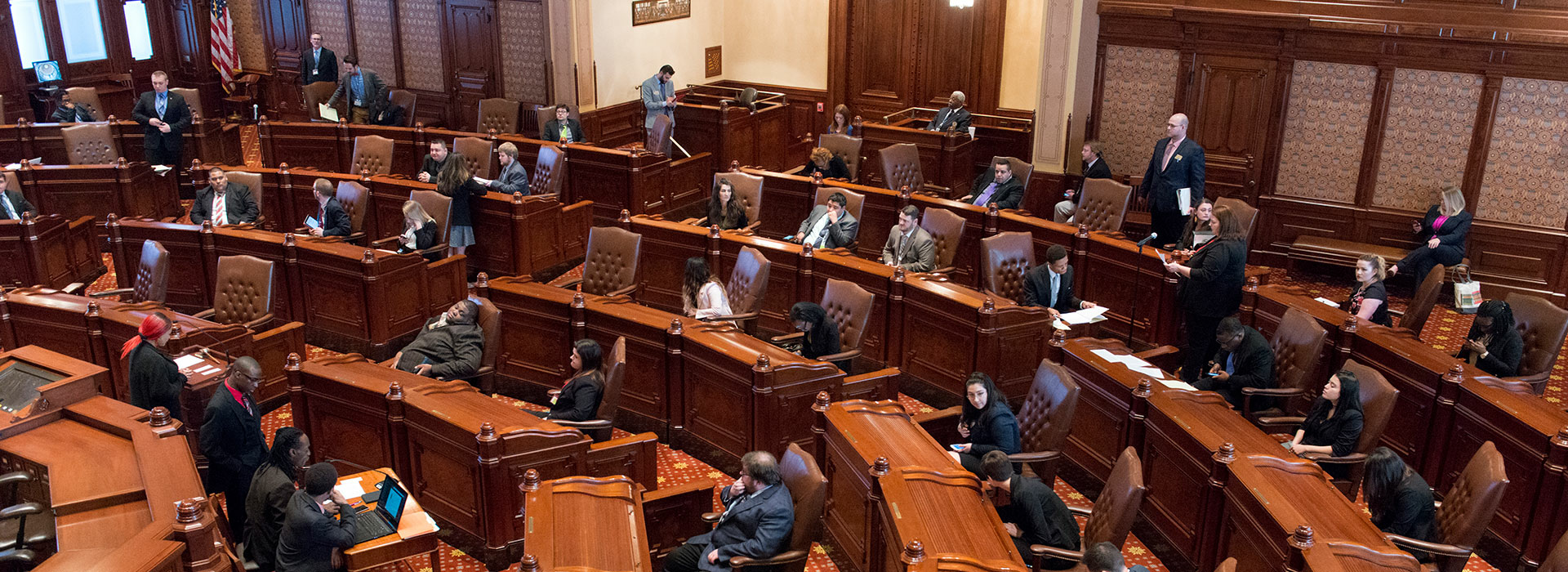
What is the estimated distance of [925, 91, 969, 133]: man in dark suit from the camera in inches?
457

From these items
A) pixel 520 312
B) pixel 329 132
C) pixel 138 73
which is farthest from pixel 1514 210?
pixel 138 73

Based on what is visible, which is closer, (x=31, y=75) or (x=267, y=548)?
(x=267, y=548)

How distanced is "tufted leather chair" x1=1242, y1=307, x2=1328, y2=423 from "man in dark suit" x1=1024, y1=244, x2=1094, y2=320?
4.44 feet

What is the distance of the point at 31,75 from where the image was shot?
551 inches

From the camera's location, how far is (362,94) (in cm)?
1292

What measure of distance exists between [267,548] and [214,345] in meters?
2.68

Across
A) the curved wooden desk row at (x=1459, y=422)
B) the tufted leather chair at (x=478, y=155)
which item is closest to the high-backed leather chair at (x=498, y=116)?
the tufted leather chair at (x=478, y=155)

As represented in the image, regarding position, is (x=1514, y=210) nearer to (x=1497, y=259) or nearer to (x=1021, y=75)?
(x=1497, y=259)

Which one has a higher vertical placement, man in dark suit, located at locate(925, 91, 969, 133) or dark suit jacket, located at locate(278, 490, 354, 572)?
man in dark suit, located at locate(925, 91, 969, 133)

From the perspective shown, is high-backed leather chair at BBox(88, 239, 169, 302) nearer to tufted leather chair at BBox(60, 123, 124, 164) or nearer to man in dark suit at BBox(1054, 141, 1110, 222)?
tufted leather chair at BBox(60, 123, 124, 164)

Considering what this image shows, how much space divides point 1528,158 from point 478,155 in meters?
9.42

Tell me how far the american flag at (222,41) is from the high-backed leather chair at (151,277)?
27.9ft

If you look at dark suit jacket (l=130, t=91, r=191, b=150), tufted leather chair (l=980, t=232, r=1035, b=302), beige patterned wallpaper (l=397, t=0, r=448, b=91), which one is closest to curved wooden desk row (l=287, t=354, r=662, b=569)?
tufted leather chair (l=980, t=232, r=1035, b=302)

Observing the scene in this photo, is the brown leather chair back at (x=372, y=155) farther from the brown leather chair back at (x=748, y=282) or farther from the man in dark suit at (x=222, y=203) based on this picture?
the brown leather chair back at (x=748, y=282)
